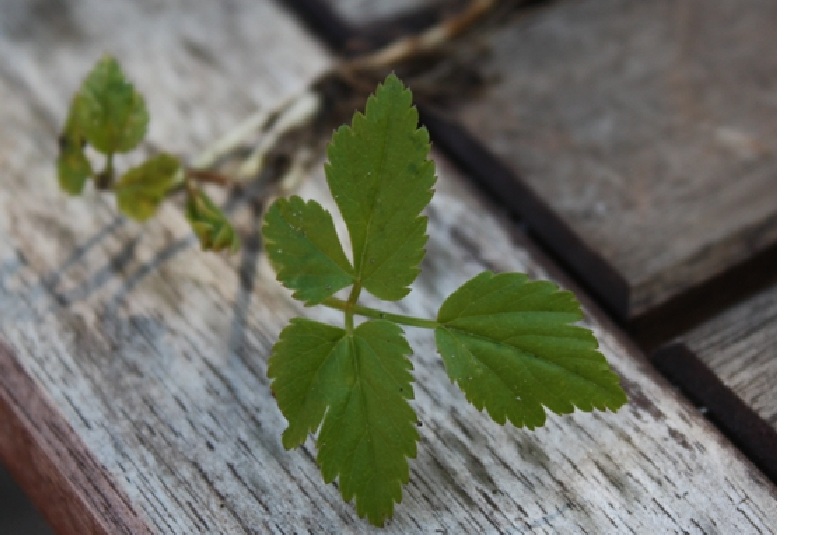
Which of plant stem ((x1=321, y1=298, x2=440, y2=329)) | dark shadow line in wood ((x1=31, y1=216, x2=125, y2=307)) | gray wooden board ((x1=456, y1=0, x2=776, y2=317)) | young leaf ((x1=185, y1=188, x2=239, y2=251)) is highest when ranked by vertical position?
dark shadow line in wood ((x1=31, y1=216, x2=125, y2=307))

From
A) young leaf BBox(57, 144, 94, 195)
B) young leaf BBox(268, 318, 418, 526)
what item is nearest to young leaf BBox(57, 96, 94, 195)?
young leaf BBox(57, 144, 94, 195)

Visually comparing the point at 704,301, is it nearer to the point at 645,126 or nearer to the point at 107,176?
the point at 645,126

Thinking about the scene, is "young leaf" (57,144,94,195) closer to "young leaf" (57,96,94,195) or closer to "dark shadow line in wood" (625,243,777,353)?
"young leaf" (57,96,94,195)

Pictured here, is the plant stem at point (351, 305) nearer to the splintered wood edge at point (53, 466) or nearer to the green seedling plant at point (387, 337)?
the green seedling plant at point (387, 337)

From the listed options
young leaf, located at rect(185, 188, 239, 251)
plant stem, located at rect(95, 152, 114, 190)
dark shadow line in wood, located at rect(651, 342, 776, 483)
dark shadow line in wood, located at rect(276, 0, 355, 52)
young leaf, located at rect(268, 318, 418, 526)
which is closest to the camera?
young leaf, located at rect(268, 318, 418, 526)

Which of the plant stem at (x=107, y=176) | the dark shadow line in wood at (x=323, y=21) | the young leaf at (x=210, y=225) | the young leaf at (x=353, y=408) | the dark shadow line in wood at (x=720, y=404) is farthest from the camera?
the dark shadow line in wood at (x=323, y=21)

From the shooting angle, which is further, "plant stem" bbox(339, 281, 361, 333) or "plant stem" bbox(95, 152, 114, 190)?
"plant stem" bbox(95, 152, 114, 190)

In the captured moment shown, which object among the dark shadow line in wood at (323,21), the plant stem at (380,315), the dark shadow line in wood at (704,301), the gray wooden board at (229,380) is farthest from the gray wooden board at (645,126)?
the plant stem at (380,315)

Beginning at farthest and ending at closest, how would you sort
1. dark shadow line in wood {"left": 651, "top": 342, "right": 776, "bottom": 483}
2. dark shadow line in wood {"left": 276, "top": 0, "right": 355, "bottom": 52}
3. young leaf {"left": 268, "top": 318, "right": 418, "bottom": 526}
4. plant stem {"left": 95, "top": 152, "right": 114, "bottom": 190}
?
dark shadow line in wood {"left": 276, "top": 0, "right": 355, "bottom": 52}
plant stem {"left": 95, "top": 152, "right": 114, "bottom": 190}
dark shadow line in wood {"left": 651, "top": 342, "right": 776, "bottom": 483}
young leaf {"left": 268, "top": 318, "right": 418, "bottom": 526}
